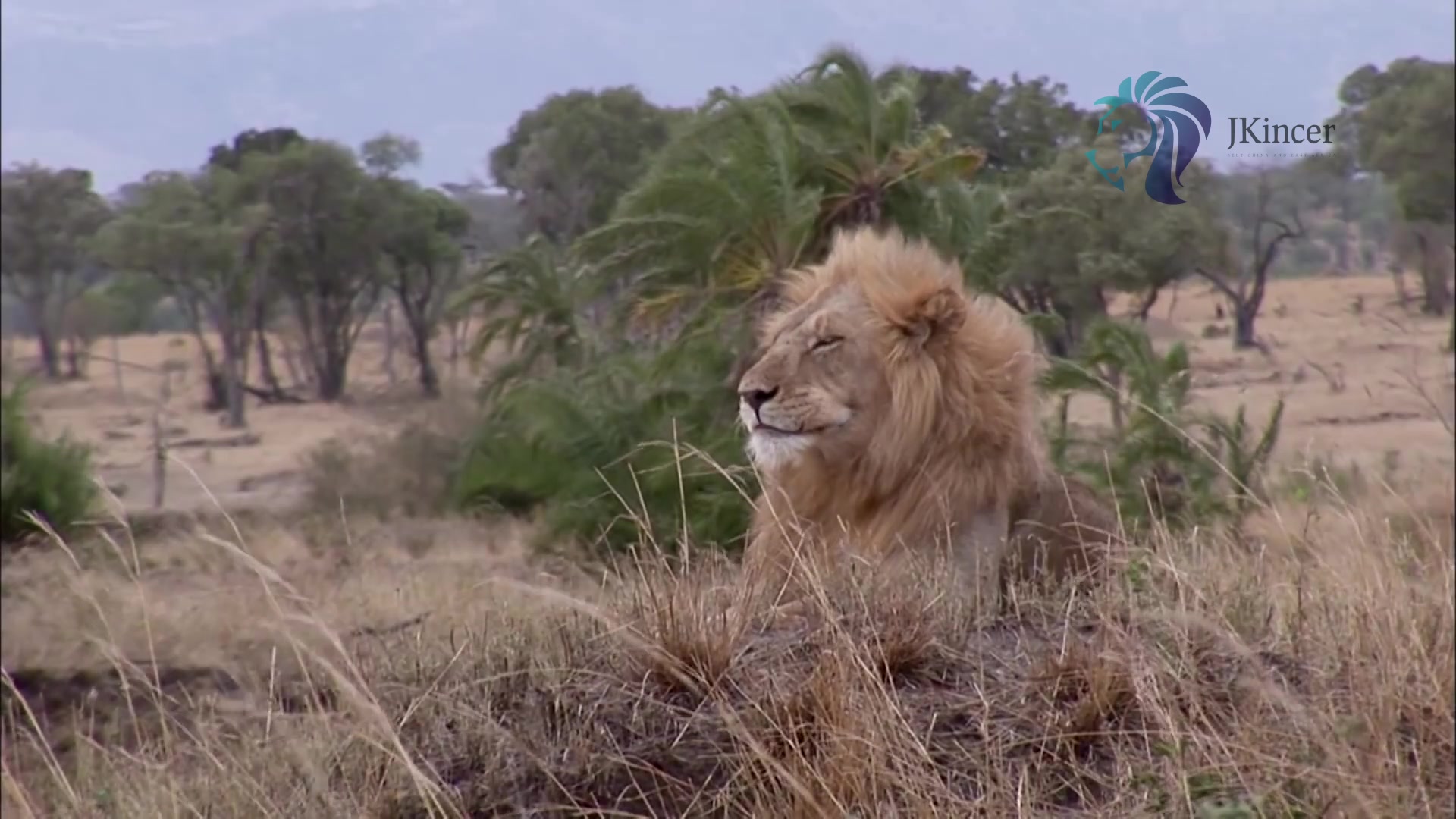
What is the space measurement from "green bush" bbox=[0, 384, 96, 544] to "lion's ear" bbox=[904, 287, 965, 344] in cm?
1282

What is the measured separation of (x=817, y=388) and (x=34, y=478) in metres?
13.7

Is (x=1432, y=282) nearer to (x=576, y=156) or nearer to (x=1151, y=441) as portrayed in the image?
(x=576, y=156)

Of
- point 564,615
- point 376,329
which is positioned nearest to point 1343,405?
point 564,615

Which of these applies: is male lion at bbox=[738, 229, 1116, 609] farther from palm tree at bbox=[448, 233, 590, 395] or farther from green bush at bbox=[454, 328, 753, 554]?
palm tree at bbox=[448, 233, 590, 395]

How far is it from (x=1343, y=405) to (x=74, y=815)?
22320 millimetres

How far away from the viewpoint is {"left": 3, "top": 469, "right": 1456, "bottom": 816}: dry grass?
3021 mm

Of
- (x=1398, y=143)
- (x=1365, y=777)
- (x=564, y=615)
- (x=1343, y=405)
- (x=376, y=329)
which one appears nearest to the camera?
(x=1365, y=777)

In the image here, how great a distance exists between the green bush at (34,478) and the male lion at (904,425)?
12634mm

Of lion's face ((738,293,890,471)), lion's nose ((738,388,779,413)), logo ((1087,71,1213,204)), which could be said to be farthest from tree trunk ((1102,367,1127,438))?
lion's nose ((738,388,779,413))

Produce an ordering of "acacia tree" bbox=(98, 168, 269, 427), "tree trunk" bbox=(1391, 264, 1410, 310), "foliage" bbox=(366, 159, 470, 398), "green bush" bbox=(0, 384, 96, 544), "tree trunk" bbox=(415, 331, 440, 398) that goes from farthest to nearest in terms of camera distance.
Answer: "tree trunk" bbox=(415, 331, 440, 398)
"foliage" bbox=(366, 159, 470, 398)
"acacia tree" bbox=(98, 168, 269, 427)
"tree trunk" bbox=(1391, 264, 1410, 310)
"green bush" bbox=(0, 384, 96, 544)

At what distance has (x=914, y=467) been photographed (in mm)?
5102

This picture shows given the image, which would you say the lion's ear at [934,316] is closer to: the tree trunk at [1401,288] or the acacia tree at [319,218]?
the tree trunk at [1401,288]

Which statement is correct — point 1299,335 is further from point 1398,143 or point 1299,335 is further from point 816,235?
point 816,235

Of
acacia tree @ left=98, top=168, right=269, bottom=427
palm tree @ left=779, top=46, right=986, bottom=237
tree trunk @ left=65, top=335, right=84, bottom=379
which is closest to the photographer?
palm tree @ left=779, top=46, right=986, bottom=237
